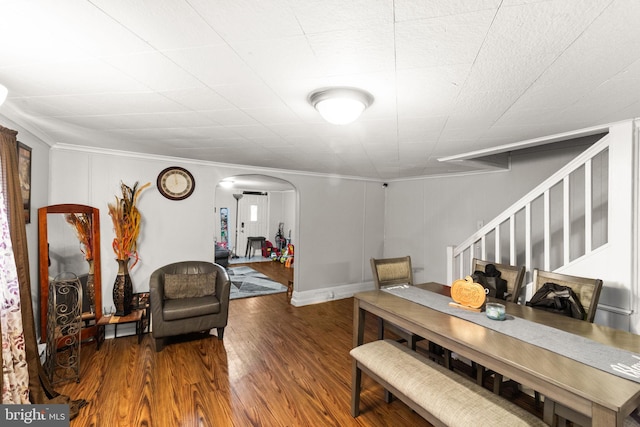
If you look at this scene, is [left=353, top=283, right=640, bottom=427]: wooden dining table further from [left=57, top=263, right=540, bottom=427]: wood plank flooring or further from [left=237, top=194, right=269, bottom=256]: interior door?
[left=237, top=194, right=269, bottom=256]: interior door

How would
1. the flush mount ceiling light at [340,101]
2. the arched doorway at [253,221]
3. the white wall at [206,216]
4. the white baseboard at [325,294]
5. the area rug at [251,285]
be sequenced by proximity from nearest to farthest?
1. the flush mount ceiling light at [340,101]
2. the white wall at [206,216]
3. the white baseboard at [325,294]
4. the area rug at [251,285]
5. the arched doorway at [253,221]

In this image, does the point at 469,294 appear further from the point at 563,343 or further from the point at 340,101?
the point at 340,101

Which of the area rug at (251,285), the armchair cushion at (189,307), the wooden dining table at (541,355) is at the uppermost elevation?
the wooden dining table at (541,355)

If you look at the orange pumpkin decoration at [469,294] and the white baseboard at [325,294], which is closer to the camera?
the orange pumpkin decoration at [469,294]

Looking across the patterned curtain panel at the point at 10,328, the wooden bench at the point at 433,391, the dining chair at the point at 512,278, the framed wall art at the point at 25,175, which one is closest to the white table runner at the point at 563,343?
the wooden bench at the point at 433,391

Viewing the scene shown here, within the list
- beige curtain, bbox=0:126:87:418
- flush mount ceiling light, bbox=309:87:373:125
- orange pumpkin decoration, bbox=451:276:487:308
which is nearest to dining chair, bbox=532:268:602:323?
orange pumpkin decoration, bbox=451:276:487:308

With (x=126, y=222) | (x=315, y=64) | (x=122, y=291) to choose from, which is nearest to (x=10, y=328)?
(x=122, y=291)

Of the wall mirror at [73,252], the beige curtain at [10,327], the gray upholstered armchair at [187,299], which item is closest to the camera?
the beige curtain at [10,327]

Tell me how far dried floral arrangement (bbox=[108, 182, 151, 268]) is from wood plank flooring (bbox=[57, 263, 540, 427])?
104 centimetres

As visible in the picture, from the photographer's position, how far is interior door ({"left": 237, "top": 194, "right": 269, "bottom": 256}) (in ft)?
31.4

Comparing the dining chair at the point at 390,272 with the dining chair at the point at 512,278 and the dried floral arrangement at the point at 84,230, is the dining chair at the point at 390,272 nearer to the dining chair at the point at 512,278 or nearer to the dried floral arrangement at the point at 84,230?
the dining chair at the point at 512,278

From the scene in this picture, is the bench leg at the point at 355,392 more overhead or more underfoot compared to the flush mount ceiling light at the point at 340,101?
more underfoot

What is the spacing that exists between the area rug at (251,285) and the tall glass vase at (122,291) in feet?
6.39

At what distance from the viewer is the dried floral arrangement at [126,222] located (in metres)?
3.31
